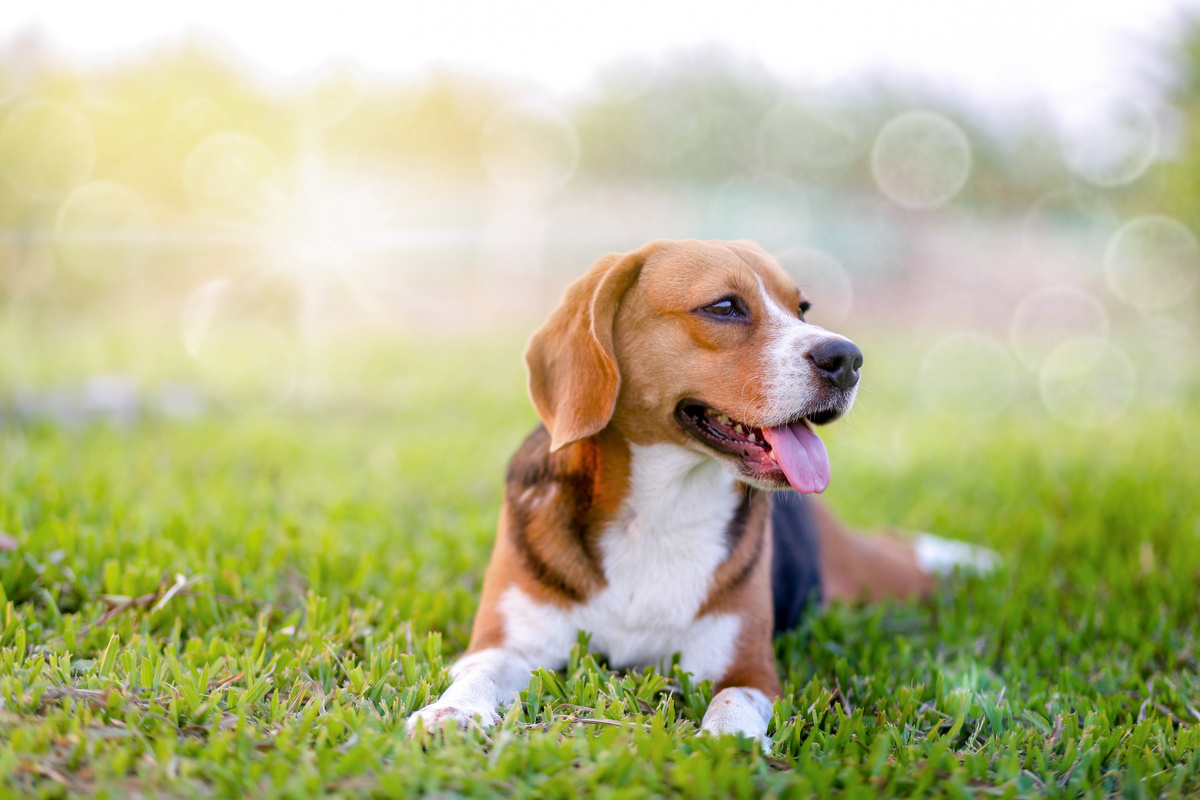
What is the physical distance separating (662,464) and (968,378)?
32.5 feet

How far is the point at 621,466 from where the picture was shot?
297 cm

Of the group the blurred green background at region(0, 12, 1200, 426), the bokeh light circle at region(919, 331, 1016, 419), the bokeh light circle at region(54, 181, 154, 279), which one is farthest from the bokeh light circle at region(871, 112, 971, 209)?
the bokeh light circle at region(54, 181, 154, 279)

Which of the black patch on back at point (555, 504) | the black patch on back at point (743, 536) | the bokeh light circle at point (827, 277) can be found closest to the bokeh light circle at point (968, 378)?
the bokeh light circle at point (827, 277)

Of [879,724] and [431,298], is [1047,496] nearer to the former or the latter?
[879,724]

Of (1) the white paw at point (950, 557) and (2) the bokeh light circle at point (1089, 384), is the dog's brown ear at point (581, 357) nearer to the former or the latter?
(1) the white paw at point (950, 557)

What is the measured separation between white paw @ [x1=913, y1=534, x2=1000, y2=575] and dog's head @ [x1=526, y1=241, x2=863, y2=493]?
1.92m

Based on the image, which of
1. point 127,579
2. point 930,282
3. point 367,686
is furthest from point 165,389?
point 930,282

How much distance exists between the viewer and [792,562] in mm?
3635

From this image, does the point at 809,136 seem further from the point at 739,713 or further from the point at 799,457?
the point at 739,713

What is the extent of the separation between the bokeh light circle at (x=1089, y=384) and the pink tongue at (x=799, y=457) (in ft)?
20.9

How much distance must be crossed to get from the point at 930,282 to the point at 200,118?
1655 centimetres

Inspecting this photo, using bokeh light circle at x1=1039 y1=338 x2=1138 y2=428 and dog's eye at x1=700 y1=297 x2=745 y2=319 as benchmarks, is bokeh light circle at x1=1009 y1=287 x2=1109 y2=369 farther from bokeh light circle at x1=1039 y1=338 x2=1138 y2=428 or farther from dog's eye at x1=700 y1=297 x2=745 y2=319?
dog's eye at x1=700 y1=297 x2=745 y2=319

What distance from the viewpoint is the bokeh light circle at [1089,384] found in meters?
8.98

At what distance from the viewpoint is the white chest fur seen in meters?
2.92
